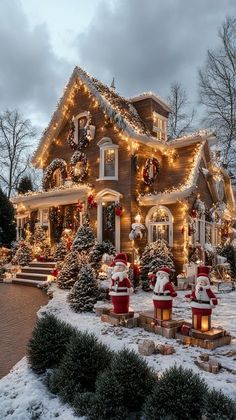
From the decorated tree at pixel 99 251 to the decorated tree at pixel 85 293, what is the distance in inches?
216

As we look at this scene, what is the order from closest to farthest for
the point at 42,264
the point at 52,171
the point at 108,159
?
the point at 108,159 < the point at 42,264 < the point at 52,171

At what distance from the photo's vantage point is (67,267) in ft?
45.3

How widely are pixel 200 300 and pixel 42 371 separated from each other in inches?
125

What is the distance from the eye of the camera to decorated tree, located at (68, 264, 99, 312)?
958cm

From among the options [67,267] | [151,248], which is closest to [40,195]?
[67,267]

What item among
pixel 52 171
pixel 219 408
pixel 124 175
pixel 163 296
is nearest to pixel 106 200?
pixel 124 175

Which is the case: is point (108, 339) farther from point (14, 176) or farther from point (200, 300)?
point (14, 176)

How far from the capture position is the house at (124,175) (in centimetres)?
1582

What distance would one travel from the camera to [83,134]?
18.6 metres

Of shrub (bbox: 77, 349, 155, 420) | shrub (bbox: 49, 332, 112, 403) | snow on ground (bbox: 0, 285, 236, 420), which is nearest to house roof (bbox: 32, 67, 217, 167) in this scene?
snow on ground (bbox: 0, 285, 236, 420)

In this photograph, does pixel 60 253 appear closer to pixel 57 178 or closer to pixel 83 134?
pixel 57 178

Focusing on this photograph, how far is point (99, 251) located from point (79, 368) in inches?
424

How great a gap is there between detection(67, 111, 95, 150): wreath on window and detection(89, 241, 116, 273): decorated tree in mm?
5569

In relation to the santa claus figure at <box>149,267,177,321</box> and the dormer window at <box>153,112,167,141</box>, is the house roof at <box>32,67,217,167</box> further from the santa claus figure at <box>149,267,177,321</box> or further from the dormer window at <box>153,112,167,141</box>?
the santa claus figure at <box>149,267,177,321</box>
